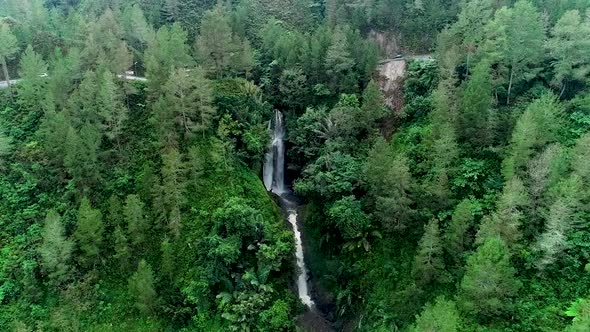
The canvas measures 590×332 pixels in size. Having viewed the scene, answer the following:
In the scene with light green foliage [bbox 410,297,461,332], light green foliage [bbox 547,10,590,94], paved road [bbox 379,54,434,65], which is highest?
light green foliage [bbox 547,10,590,94]

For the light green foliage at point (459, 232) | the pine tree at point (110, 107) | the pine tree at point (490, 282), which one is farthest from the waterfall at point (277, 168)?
the pine tree at point (490, 282)

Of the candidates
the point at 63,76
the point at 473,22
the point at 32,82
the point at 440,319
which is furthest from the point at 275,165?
the point at 440,319

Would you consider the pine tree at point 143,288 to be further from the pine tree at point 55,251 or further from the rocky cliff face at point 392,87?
the rocky cliff face at point 392,87

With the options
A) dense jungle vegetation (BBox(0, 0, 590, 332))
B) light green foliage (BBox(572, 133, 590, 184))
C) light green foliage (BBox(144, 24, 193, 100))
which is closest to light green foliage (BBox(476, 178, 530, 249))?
dense jungle vegetation (BBox(0, 0, 590, 332))

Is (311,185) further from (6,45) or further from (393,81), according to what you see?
(6,45)

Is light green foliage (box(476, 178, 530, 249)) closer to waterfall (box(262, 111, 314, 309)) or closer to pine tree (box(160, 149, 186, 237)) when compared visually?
waterfall (box(262, 111, 314, 309))

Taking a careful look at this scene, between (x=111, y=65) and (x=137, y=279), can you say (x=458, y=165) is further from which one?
(x=111, y=65)


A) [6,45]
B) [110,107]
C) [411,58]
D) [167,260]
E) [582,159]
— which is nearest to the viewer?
[582,159]
